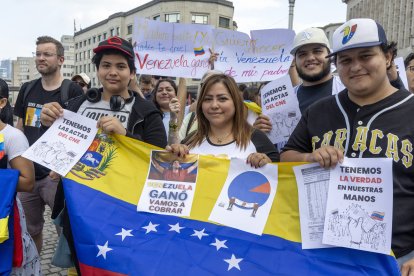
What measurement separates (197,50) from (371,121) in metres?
3.04

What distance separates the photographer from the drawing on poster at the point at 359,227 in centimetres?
188

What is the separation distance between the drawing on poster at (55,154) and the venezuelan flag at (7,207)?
0.20 m

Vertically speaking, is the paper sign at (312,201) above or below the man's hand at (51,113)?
below

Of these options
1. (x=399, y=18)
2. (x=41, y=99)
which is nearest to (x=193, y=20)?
(x=399, y=18)

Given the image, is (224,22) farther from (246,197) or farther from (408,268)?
(408,268)

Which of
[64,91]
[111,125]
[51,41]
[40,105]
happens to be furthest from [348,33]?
[51,41]

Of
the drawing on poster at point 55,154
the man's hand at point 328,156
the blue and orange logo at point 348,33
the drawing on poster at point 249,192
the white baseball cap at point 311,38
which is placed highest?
the white baseball cap at point 311,38

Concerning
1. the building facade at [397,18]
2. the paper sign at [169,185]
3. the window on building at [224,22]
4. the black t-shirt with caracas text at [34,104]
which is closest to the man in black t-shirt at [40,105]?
the black t-shirt with caracas text at [34,104]

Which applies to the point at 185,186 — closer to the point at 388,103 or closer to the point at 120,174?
the point at 120,174

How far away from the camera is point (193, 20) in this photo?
55.2m

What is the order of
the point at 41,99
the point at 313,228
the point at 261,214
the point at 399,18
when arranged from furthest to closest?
the point at 399,18 < the point at 41,99 < the point at 261,214 < the point at 313,228

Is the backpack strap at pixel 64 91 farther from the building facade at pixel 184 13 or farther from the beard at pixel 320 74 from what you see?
the building facade at pixel 184 13

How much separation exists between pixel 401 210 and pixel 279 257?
0.70 meters

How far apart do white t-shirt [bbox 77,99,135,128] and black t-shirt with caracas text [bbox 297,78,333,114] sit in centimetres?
155
